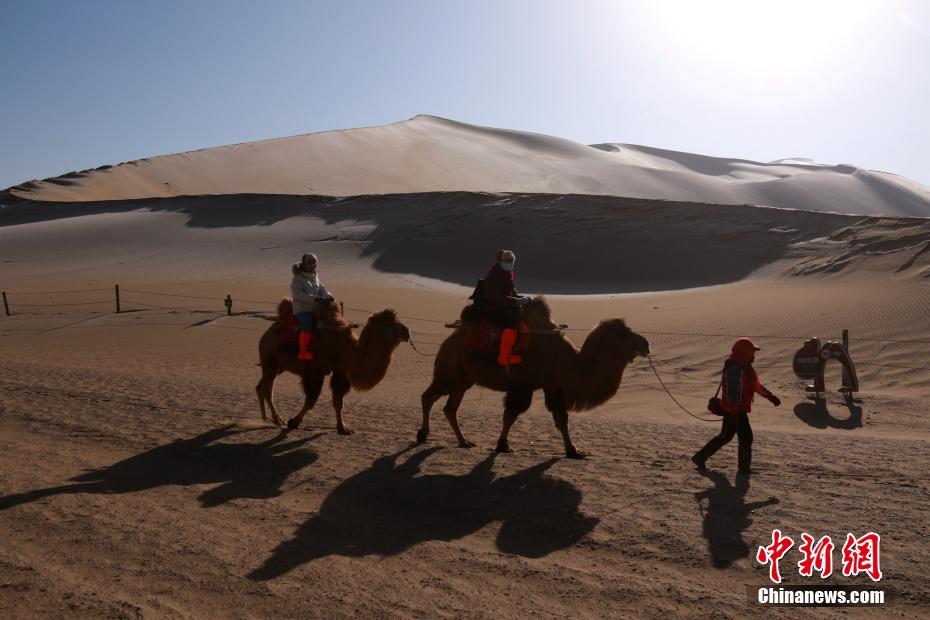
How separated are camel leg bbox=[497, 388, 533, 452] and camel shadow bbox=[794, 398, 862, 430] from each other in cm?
456

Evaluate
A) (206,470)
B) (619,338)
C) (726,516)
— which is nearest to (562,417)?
(619,338)

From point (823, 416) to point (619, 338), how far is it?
15.5ft

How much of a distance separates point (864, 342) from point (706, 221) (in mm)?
21103

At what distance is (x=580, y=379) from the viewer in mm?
8047

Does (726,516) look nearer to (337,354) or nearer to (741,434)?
(741,434)

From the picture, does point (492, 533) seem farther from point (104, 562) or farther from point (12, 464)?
point (12, 464)

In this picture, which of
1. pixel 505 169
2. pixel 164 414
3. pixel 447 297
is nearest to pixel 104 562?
pixel 164 414

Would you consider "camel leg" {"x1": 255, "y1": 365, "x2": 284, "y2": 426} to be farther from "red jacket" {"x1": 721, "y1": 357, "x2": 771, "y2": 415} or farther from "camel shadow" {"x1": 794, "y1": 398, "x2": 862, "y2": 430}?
"camel shadow" {"x1": 794, "y1": 398, "x2": 862, "y2": 430}

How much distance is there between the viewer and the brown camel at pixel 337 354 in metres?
9.19

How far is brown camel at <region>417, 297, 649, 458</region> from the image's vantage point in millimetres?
7973

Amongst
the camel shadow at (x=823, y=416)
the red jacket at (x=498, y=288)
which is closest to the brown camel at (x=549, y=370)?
the red jacket at (x=498, y=288)

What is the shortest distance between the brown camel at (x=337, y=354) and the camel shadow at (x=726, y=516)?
12.7 feet

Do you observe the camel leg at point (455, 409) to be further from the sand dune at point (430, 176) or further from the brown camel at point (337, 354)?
the sand dune at point (430, 176)

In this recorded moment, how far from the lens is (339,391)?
962 centimetres
